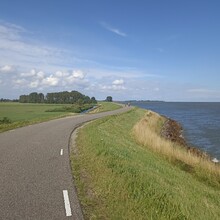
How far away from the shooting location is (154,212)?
24.1ft

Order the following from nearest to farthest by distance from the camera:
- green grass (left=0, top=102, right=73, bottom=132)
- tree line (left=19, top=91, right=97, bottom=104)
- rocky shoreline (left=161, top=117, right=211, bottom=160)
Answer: rocky shoreline (left=161, top=117, right=211, bottom=160) → green grass (left=0, top=102, right=73, bottom=132) → tree line (left=19, top=91, right=97, bottom=104)

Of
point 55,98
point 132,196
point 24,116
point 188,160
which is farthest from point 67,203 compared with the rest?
point 55,98

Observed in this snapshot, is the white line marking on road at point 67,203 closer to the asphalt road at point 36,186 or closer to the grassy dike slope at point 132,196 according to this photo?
the asphalt road at point 36,186

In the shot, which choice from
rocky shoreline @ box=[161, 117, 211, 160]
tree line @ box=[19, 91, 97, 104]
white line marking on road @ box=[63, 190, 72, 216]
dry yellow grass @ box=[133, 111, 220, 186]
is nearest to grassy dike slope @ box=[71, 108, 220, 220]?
white line marking on road @ box=[63, 190, 72, 216]

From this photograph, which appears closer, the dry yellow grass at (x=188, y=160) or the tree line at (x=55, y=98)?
the dry yellow grass at (x=188, y=160)

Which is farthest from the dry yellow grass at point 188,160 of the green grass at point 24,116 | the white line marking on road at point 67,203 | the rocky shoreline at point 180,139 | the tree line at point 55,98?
the tree line at point 55,98

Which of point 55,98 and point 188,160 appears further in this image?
point 55,98

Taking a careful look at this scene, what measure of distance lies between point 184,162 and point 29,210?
41.0 ft

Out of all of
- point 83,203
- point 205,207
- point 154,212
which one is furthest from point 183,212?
point 83,203

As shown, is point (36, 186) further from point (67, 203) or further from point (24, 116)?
point (24, 116)

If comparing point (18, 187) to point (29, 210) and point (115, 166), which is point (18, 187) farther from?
point (115, 166)

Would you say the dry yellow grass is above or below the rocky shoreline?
above

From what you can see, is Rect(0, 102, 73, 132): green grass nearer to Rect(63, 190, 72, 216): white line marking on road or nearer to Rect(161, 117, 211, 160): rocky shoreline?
Rect(161, 117, 211, 160): rocky shoreline

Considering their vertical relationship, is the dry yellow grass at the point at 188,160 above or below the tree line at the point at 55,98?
below
